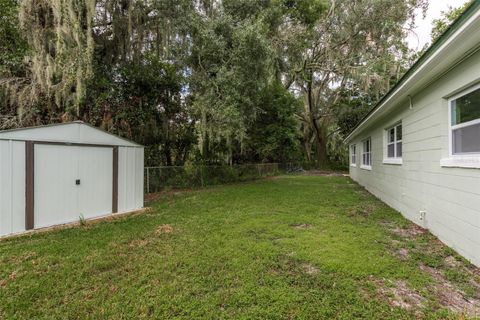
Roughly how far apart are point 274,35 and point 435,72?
28.6ft

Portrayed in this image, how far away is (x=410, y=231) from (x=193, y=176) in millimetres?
8344

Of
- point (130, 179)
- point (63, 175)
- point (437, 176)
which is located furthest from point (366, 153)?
point (63, 175)

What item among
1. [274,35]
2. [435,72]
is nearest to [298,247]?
[435,72]

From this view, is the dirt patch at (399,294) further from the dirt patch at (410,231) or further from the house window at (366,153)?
the house window at (366,153)

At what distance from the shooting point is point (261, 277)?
9.26 feet

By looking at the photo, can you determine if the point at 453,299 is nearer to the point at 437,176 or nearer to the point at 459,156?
the point at 459,156

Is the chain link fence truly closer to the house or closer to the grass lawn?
the grass lawn

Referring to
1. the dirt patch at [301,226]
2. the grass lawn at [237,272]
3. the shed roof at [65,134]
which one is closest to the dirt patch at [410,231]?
the grass lawn at [237,272]

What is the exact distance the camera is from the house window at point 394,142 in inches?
244

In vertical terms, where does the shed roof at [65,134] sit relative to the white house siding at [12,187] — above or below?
above

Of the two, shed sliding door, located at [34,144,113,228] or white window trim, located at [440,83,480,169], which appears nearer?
white window trim, located at [440,83,480,169]

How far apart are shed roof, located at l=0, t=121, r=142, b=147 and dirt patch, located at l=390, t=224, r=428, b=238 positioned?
20.3 ft

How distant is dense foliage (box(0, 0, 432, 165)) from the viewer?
6586mm

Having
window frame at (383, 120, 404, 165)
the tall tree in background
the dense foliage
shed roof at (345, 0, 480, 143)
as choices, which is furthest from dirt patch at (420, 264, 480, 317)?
the tall tree in background
